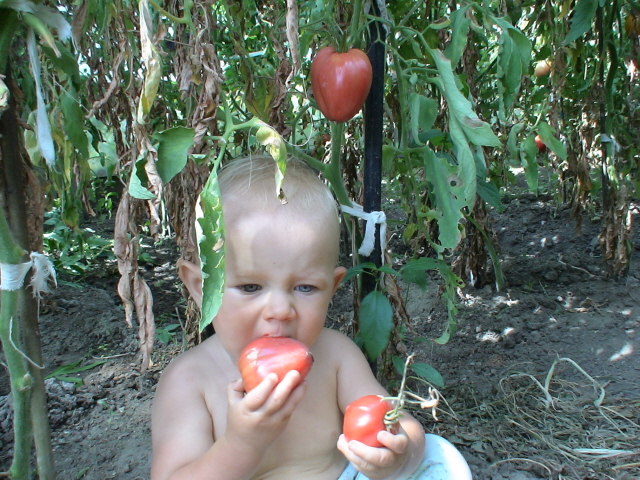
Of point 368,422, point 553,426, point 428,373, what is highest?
point 368,422

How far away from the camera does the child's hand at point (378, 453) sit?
29.6 inches

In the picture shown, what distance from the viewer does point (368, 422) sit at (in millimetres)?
755

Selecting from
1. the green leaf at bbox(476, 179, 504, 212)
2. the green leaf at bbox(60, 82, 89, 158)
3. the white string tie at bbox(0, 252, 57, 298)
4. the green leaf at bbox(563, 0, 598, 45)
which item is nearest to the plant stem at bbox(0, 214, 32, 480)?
the white string tie at bbox(0, 252, 57, 298)

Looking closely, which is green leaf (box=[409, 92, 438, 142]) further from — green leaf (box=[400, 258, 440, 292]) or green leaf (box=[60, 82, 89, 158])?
green leaf (box=[60, 82, 89, 158])

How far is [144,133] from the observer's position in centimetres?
74

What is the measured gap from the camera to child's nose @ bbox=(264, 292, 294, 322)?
811mm

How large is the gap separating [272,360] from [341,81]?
47cm

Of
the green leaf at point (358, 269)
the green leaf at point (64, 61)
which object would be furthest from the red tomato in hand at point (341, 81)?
the green leaf at point (64, 61)

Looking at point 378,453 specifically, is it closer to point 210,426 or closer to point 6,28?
point 210,426

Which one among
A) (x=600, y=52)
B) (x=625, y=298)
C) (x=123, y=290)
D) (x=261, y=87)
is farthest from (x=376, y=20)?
(x=625, y=298)

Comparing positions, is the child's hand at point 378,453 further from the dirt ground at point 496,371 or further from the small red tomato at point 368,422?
the dirt ground at point 496,371

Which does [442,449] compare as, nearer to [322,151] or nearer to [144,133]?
[144,133]

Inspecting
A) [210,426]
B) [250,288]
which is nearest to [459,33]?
[250,288]

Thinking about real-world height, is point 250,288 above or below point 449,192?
below
